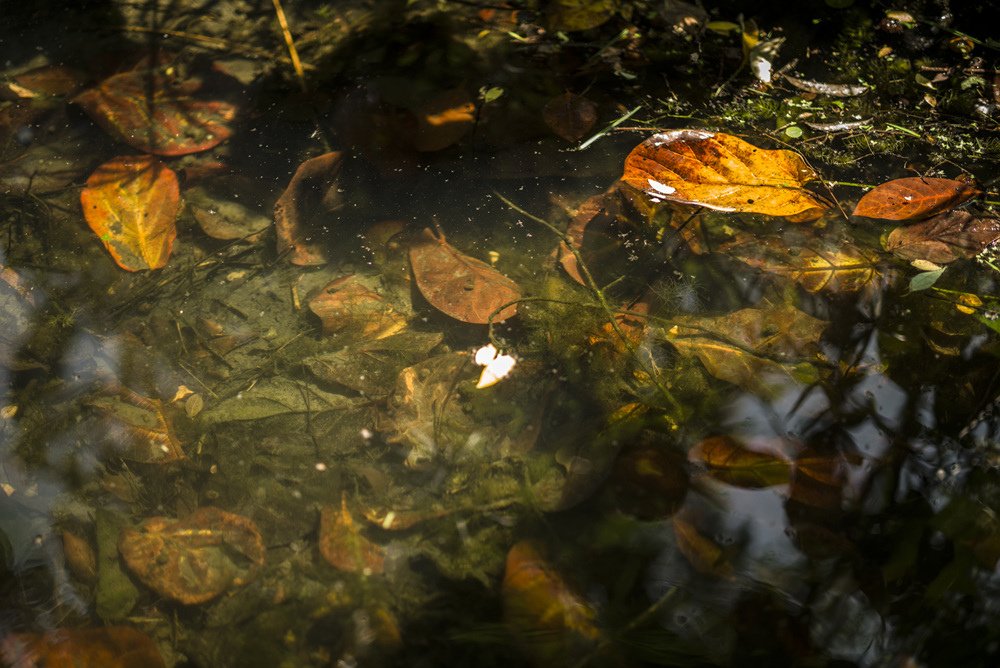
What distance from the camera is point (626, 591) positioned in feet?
4.76

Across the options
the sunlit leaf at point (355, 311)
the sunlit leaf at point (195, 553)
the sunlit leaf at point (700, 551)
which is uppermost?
the sunlit leaf at point (355, 311)

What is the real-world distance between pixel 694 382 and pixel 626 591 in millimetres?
552

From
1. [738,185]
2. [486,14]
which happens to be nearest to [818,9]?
[738,185]

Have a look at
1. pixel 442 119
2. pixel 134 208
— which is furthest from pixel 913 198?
pixel 134 208

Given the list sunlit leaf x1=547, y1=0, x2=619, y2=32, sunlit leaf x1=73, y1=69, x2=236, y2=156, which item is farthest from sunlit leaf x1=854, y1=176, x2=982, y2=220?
sunlit leaf x1=73, y1=69, x2=236, y2=156

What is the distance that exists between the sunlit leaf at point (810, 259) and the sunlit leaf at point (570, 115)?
2.07ft

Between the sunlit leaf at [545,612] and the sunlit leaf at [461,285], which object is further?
the sunlit leaf at [461,285]

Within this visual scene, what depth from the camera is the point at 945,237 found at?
1.78 metres

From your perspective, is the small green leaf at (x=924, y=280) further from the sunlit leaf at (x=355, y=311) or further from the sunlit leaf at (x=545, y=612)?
the sunlit leaf at (x=355, y=311)

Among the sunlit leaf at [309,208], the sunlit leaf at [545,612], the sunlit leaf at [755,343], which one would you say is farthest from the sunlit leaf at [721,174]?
the sunlit leaf at [545,612]

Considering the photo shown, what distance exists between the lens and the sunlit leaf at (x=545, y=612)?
54.8 inches

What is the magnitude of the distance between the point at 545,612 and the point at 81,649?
3.36 ft

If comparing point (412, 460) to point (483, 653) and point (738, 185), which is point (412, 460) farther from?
point (738, 185)

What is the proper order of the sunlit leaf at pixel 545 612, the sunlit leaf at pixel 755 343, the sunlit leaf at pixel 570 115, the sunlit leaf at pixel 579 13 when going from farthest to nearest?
the sunlit leaf at pixel 579 13
the sunlit leaf at pixel 570 115
the sunlit leaf at pixel 755 343
the sunlit leaf at pixel 545 612
